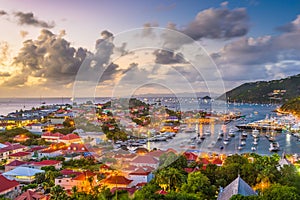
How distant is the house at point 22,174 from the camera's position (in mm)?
10555

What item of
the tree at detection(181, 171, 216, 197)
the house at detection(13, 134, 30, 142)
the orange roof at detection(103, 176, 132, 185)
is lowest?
the house at detection(13, 134, 30, 142)

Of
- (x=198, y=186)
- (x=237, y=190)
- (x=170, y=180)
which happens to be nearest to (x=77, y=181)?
(x=170, y=180)

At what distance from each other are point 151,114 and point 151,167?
18105 millimetres

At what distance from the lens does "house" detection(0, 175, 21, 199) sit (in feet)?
28.7

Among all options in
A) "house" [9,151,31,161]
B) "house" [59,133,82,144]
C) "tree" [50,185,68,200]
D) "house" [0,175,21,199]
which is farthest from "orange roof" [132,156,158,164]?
"house" [59,133,82,144]

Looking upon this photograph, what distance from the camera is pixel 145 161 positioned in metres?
11.9

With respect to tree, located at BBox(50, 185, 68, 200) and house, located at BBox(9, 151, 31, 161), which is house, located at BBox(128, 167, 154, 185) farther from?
house, located at BBox(9, 151, 31, 161)

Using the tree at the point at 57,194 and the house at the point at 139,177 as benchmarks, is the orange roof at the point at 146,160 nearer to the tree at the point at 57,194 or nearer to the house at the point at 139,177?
the house at the point at 139,177

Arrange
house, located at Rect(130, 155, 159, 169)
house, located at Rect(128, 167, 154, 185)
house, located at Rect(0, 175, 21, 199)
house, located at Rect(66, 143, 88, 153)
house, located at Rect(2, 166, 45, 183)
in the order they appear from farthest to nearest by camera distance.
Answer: house, located at Rect(66, 143, 88, 153) < house, located at Rect(130, 155, 159, 169) < house, located at Rect(2, 166, 45, 183) < house, located at Rect(128, 167, 154, 185) < house, located at Rect(0, 175, 21, 199)

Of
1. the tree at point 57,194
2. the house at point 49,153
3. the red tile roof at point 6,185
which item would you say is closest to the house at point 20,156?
the house at point 49,153

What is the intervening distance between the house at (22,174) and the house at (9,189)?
1142 mm

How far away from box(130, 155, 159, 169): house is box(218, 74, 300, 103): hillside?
211 ft

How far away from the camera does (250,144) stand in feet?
75.6

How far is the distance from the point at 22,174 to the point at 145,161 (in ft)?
15.0
